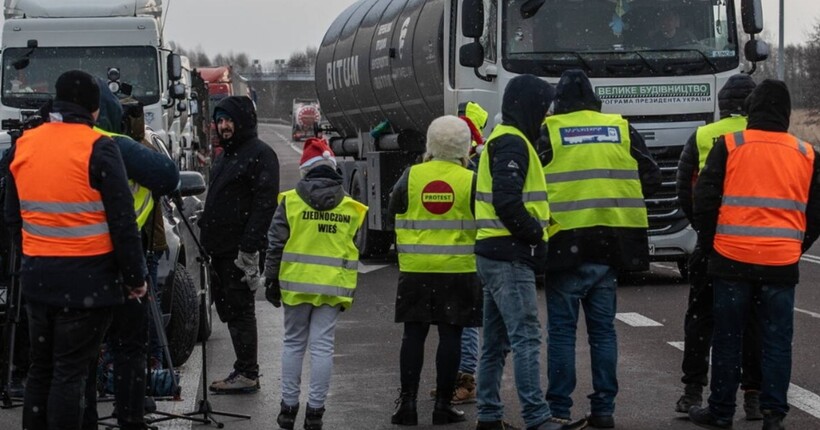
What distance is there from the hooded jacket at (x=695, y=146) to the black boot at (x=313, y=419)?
2286mm

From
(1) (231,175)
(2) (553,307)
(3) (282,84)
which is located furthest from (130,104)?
(3) (282,84)

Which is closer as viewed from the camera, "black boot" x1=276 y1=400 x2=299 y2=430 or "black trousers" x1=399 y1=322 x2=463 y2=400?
"black boot" x1=276 y1=400 x2=299 y2=430

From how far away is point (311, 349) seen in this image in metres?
8.55

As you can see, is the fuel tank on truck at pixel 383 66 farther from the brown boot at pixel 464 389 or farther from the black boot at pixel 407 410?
the black boot at pixel 407 410

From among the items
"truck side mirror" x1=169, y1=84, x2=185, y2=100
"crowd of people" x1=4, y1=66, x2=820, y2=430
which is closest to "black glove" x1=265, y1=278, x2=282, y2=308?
"crowd of people" x1=4, y1=66, x2=820, y2=430

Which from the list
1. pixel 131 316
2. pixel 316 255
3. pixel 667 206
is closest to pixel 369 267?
pixel 667 206

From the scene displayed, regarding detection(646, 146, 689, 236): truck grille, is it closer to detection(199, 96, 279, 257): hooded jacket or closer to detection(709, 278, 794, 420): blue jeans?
detection(199, 96, 279, 257): hooded jacket

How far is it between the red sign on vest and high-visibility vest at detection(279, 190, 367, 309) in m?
0.40

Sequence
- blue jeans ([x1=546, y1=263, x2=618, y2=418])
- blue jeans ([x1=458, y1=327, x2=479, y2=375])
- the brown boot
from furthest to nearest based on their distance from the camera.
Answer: blue jeans ([x1=458, y1=327, x2=479, y2=375]) → the brown boot → blue jeans ([x1=546, y1=263, x2=618, y2=418])

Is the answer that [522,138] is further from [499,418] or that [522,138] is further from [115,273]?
[115,273]

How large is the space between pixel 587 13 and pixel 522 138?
8097 mm

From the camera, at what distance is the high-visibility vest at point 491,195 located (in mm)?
8039

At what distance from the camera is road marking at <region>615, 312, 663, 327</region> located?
13.2 metres

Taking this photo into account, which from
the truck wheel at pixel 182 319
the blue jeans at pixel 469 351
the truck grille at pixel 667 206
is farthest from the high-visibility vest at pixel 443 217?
the truck grille at pixel 667 206
